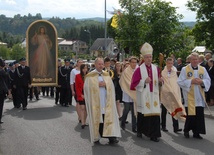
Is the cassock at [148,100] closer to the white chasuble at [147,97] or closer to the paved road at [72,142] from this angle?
the white chasuble at [147,97]

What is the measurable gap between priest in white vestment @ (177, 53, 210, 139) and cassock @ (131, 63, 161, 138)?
715 millimetres

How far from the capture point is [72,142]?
9250mm

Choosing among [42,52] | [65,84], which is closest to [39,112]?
[65,84]

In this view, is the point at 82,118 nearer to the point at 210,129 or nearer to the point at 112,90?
the point at 112,90

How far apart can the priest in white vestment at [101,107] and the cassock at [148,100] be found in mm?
687

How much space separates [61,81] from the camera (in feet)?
56.6

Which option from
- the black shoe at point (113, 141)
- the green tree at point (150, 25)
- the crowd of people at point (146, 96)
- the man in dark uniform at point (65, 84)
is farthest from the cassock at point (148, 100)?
the green tree at point (150, 25)

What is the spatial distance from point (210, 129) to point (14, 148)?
16.3 feet

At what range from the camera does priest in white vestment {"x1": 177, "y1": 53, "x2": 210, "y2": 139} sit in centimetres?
952

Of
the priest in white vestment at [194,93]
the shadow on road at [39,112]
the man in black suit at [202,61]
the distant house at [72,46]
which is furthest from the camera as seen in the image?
the distant house at [72,46]

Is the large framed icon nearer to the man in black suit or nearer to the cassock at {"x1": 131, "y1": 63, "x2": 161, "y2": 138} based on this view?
the man in black suit

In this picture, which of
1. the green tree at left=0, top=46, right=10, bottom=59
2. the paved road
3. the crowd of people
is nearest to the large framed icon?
the paved road

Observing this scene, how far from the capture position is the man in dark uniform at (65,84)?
16.8 meters

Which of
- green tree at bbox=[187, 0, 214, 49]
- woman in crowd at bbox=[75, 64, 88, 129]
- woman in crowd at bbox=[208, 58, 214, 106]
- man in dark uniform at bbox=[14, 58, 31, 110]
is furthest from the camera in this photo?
green tree at bbox=[187, 0, 214, 49]
